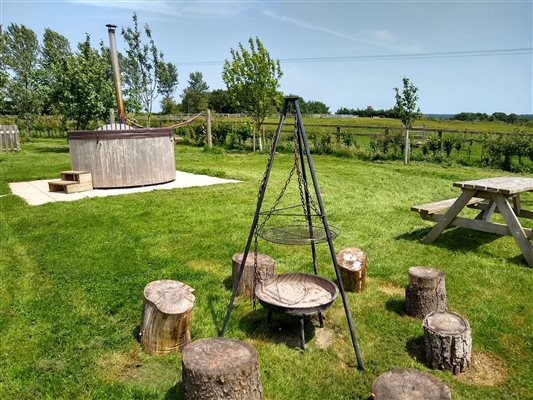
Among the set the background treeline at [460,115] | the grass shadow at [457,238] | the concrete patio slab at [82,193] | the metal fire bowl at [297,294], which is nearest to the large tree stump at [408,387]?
the metal fire bowl at [297,294]

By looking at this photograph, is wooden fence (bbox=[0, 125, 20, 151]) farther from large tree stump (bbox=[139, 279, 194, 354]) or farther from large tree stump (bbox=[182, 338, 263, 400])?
large tree stump (bbox=[182, 338, 263, 400])

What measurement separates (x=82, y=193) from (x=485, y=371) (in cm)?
Result: 915

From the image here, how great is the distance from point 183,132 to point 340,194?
17.1 metres

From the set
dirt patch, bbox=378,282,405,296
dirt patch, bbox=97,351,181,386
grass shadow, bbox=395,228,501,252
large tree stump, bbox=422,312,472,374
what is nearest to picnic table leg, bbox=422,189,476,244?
grass shadow, bbox=395,228,501,252

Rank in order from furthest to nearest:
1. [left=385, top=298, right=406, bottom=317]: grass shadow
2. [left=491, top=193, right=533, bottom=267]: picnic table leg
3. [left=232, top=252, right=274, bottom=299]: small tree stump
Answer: [left=491, top=193, right=533, bottom=267]: picnic table leg, [left=232, top=252, right=274, bottom=299]: small tree stump, [left=385, top=298, right=406, bottom=317]: grass shadow

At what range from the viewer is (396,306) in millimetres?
4273

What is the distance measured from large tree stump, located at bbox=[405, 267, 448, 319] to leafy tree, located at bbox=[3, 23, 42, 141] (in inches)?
1085

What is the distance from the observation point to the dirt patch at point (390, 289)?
4586mm

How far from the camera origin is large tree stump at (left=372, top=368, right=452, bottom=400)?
240 centimetres

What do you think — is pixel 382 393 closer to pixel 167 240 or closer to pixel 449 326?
pixel 449 326

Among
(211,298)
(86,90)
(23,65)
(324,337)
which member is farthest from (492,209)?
(23,65)

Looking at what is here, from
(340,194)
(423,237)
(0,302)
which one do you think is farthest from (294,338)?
(340,194)

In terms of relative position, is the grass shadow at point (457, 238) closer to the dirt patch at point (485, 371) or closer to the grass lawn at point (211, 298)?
the grass lawn at point (211, 298)

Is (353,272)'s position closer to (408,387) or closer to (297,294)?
(297,294)
